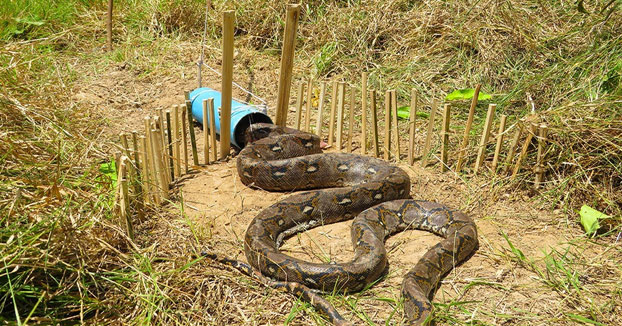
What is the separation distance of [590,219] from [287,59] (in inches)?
152

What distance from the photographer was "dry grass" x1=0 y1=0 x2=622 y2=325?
4184mm

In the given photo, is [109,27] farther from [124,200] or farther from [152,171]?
[124,200]

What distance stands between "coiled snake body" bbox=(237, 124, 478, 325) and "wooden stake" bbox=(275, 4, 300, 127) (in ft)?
0.82

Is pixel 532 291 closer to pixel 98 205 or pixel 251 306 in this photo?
pixel 251 306

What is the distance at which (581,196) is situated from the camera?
5.91 metres

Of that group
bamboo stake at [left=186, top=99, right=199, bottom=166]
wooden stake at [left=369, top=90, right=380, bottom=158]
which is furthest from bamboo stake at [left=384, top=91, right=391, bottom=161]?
bamboo stake at [left=186, top=99, right=199, bottom=166]

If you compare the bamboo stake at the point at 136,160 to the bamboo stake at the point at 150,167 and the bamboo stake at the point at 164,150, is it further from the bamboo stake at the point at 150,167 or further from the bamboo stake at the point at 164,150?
the bamboo stake at the point at 164,150

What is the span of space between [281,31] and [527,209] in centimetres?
590

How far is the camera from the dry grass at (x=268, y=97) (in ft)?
13.7

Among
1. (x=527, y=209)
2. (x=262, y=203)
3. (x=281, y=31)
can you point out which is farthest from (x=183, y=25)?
(x=527, y=209)

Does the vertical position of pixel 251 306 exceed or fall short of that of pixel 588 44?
it falls short

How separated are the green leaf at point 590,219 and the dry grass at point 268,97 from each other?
0.11m

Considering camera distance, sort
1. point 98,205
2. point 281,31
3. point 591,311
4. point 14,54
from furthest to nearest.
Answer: point 281,31 → point 14,54 → point 98,205 → point 591,311

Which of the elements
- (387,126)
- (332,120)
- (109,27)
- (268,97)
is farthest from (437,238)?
(109,27)
